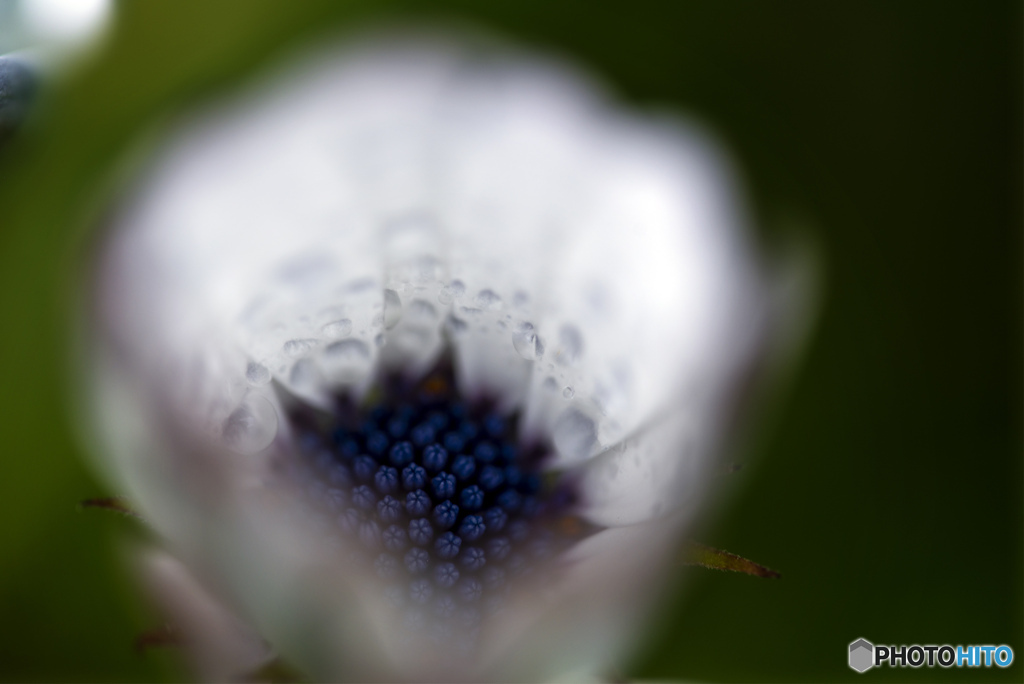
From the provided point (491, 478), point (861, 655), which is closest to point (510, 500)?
point (491, 478)

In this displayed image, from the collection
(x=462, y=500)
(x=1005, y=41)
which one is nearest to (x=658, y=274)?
(x=462, y=500)

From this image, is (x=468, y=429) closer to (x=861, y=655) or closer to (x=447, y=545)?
(x=447, y=545)

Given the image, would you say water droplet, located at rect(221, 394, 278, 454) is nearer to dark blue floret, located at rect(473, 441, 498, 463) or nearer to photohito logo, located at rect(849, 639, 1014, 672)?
dark blue floret, located at rect(473, 441, 498, 463)

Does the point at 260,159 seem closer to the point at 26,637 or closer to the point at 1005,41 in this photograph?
the point at 26,637

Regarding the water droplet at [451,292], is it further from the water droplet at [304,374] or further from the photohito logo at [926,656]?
the photohito logo at [926,656]

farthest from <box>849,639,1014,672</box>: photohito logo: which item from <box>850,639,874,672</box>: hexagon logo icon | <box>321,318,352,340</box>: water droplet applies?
<box>321,318,352,340</box>: water droplet

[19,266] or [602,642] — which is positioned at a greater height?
[19,266]
